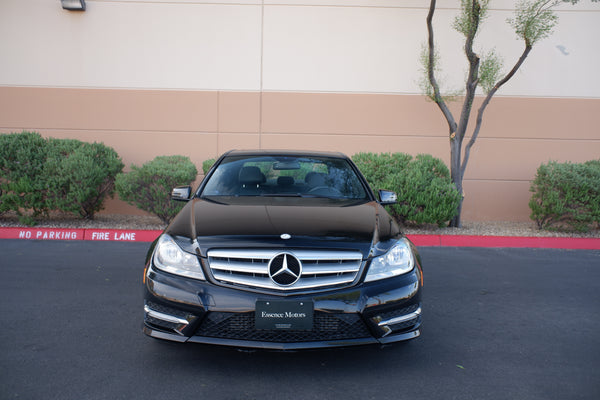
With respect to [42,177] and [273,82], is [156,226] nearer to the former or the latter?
[42,177]

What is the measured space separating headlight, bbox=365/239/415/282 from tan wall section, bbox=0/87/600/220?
7212 millimetres

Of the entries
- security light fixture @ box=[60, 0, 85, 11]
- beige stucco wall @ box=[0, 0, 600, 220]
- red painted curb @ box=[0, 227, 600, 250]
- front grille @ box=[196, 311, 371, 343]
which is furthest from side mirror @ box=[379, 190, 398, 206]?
security light fixture @ box=[60, 0, 85, 11]

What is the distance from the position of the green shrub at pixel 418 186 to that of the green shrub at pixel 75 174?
4543 mm

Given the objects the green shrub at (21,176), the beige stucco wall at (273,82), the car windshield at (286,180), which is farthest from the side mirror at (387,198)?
the green shrub at (21,176)

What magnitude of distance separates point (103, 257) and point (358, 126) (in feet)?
18.9

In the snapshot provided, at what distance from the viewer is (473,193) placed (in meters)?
10.8

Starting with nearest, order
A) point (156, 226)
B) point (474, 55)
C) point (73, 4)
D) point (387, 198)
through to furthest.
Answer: point (387, 198) < point (474, 55) < point (156, 226) < point (73, 4)

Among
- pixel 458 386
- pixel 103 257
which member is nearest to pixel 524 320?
pixel 458 386

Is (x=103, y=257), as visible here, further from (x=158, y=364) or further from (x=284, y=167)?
(x=158, y=364)

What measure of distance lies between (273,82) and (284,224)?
7.51 m

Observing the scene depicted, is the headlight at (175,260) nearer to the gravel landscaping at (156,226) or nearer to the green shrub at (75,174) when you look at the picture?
the gravel landscaping at (156,226)

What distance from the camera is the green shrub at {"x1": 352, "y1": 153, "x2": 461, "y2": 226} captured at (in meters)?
8.75

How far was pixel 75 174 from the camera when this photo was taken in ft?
28.6

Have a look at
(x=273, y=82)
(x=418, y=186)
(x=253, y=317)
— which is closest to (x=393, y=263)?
(x=253, y=317)
